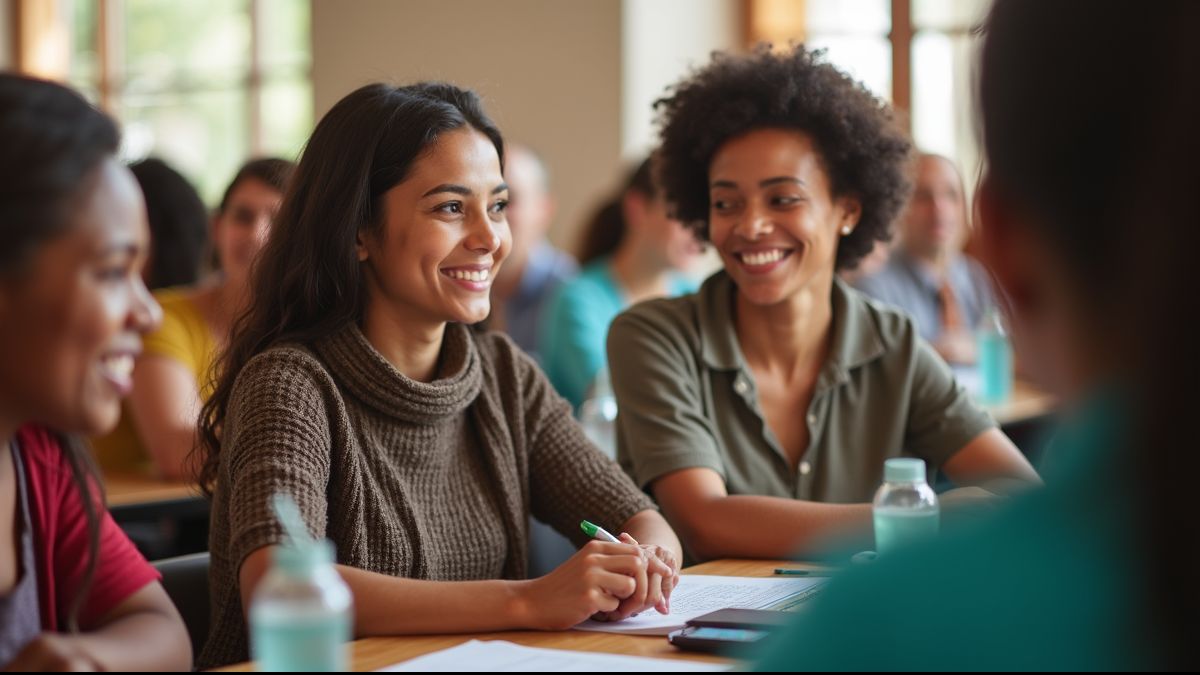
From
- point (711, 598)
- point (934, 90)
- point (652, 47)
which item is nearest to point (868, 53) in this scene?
point (934, 90)

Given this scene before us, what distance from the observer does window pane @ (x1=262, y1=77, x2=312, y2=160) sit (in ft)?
25.7

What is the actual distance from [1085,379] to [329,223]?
143cm

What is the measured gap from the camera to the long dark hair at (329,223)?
201 centimetres

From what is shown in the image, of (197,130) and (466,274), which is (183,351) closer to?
(466,274)

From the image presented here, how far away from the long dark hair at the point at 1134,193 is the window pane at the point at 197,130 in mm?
7826

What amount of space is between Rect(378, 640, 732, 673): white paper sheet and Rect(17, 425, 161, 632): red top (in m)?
0.34

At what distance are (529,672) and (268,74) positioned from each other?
7155mm

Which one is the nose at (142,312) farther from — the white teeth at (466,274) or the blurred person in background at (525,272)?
the blurred person in background at (525,272)

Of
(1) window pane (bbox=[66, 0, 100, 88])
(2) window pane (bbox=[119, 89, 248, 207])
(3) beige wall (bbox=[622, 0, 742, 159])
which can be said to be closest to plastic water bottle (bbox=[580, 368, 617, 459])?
(3) beige wall (bbox=[622, 0, 742, 159])

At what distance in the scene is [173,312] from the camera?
336 cm

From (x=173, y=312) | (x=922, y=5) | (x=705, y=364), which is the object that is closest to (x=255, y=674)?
(x=705, y=364)

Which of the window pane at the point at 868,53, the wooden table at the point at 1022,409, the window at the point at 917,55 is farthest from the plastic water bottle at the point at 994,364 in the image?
the window pane at the point at 868,53

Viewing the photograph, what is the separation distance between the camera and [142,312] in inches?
49.7

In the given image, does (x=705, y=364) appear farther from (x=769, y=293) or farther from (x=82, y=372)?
(x=82, y=372)
